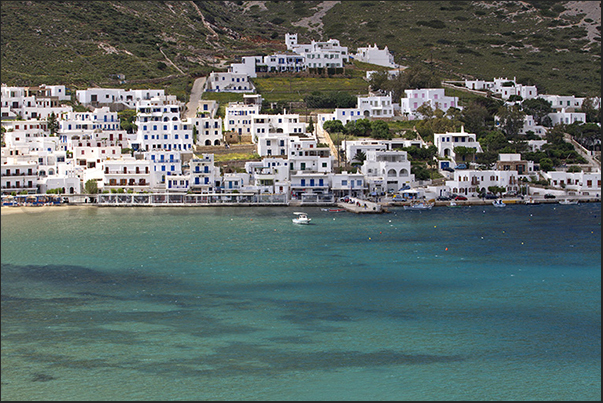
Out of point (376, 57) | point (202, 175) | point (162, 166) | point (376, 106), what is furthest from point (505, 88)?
point (162, 166)

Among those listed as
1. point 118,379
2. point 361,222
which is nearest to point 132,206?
point 361,222

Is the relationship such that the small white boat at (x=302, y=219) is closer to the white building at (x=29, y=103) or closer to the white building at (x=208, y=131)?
the white building at (x=208, y=131)

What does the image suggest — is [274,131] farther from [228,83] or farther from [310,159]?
[228,83]

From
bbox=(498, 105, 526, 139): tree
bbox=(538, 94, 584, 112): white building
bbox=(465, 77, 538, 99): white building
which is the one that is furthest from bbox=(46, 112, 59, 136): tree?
bbox=(538, 94, 584, 112): white building

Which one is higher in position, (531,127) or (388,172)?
(531,127)

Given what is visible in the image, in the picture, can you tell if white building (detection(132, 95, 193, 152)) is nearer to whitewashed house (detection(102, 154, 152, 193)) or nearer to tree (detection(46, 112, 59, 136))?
whitewashed house (detection(102, 154, 152, 193))

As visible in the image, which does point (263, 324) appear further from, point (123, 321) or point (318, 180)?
point (318, 180)
